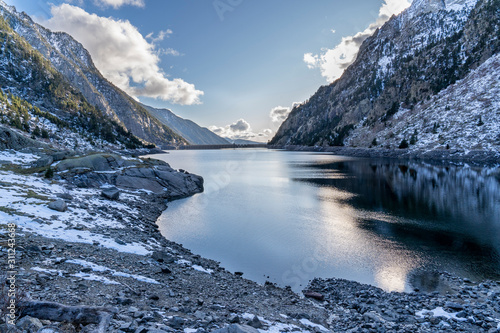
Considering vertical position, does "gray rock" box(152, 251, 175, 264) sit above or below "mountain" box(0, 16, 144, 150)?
below

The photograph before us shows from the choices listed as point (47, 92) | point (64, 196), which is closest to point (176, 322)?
point (64, 196)

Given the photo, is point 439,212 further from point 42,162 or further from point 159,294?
point 42,162

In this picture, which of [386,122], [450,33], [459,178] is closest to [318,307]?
[459,178]

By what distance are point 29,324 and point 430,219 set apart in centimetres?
4042

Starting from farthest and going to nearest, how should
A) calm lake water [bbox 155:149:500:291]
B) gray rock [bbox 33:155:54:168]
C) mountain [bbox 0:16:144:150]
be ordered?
→ 1. mountain [bbox 0:16:144:150]
2. gray rock [bbox 33:155:54:168]
3. calm lake water [bbox 155:149:500:291]

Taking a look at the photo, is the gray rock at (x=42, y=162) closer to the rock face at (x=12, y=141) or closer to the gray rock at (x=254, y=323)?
the rock face at (x=12, y=141)

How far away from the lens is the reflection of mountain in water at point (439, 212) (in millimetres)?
24641

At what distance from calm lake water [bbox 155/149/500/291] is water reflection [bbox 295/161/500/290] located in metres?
0.10

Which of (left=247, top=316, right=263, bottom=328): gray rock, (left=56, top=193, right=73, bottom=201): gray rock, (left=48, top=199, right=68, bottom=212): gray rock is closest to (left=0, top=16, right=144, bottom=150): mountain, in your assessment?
(left=56, top=193, right=73, bottom=201): gray rock

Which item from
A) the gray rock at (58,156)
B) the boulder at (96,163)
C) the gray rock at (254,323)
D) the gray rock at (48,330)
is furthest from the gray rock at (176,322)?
the gray rock at (58,156)

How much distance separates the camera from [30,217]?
17.1 metres

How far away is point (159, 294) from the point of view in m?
12.3

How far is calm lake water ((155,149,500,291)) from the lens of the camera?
21.1m

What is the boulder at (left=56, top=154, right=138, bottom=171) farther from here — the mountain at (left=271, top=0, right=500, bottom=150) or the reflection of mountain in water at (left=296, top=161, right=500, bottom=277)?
the mountain at (left=271, top=0, right=500, bottom=150)
